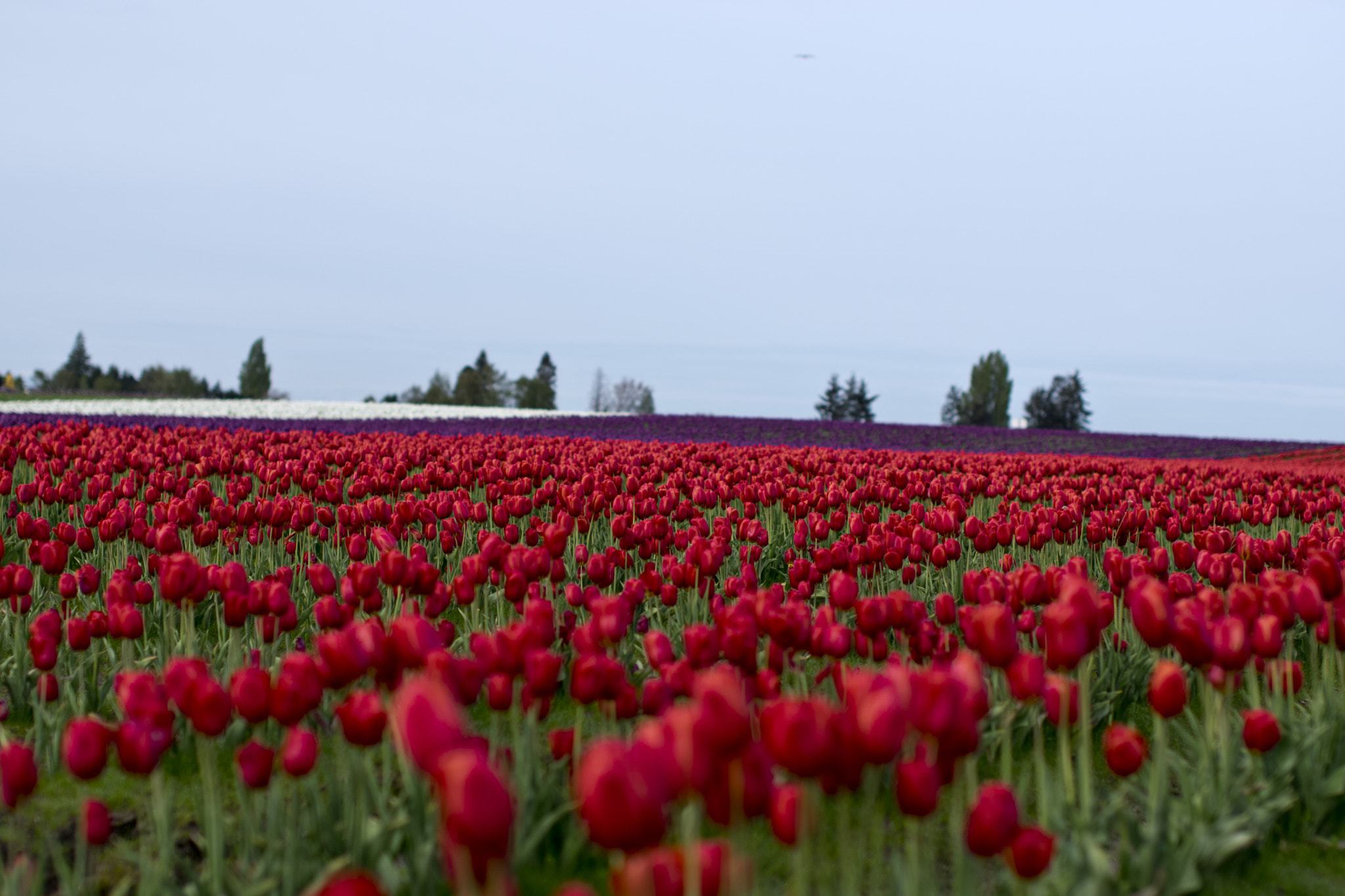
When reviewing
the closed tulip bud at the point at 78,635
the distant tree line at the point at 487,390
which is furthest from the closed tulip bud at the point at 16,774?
the distant tree line at the point at 487,390

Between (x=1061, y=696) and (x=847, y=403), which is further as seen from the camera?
(x=847, y=403)

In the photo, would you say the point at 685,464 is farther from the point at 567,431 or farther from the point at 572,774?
the point at 567,431

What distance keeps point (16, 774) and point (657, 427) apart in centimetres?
2877

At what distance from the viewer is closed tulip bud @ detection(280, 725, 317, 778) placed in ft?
8.43

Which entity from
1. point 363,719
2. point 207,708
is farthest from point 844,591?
point 207,708

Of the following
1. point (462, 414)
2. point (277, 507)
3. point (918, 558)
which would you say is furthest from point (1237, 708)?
point (462, 414)

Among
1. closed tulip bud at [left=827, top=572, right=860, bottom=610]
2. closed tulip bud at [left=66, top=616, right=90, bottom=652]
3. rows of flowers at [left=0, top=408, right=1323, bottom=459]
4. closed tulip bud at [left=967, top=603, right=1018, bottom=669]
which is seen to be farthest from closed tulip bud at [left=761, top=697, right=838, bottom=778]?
rows of flowers at [left=0, top=408, right=1323, bottom=459]

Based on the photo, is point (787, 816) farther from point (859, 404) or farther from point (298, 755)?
point (859, 404)

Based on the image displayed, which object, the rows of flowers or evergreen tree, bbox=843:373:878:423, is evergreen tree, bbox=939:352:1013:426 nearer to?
evergreen tree, bbox=843:373:878:423

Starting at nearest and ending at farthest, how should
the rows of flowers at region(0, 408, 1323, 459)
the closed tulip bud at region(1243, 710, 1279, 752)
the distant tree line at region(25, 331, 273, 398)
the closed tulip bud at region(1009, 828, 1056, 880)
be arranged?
1. the closed tulip bud at region(1009, 828, 1056, 880)
2. the closed tulip bud at region(1243, 710, 1279, 752)
3. the rows of flowers at region(0, 408, 1323, 459)
4. the distant tree line at region(25, 331, 273, 398)

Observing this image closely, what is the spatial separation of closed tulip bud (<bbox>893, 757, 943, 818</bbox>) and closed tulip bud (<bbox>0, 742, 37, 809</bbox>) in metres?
2.27

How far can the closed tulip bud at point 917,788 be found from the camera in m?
2.02

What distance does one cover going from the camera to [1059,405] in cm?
8294

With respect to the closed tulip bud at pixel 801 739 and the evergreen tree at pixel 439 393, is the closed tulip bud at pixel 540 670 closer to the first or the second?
the closed tulip bud at pixel 801 739
